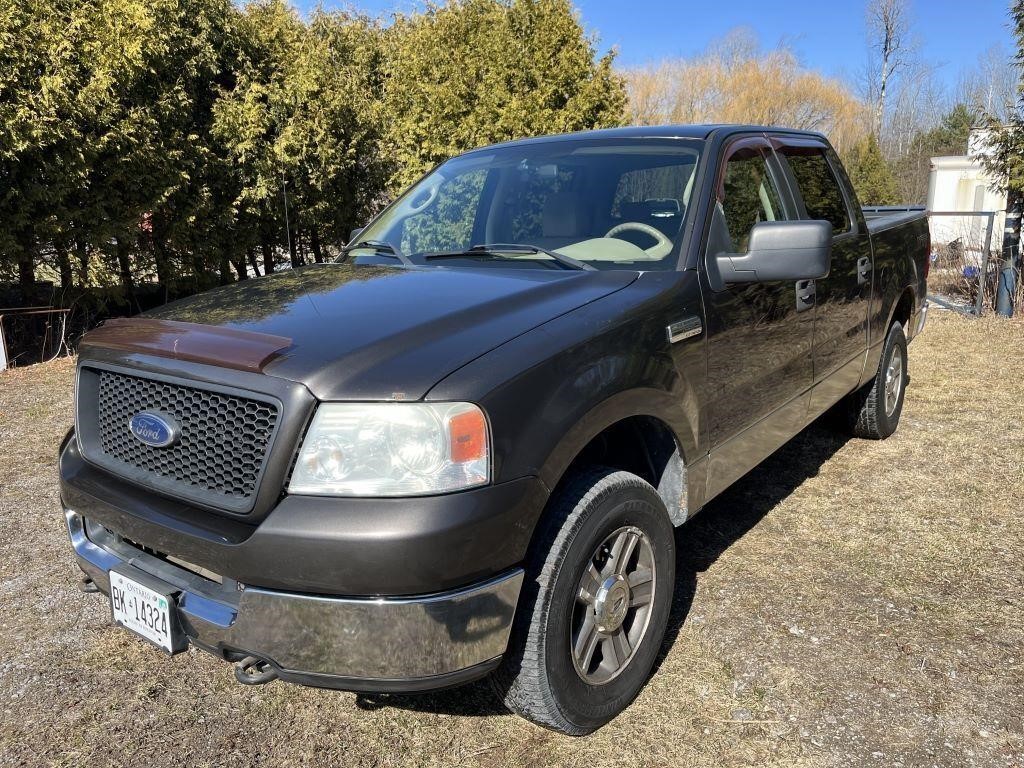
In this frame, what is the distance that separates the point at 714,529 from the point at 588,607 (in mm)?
1784

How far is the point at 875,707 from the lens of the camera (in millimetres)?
2531

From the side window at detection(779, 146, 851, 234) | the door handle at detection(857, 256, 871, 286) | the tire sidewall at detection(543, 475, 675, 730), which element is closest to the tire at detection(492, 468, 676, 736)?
the tire sidewall at detection(543, 475, 675, 730)

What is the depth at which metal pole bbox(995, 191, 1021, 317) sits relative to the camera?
32.2 feet

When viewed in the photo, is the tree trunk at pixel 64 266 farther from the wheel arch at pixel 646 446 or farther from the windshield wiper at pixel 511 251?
the wheel arch at pixel 646 446

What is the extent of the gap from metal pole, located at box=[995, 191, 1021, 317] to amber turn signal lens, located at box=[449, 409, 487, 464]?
1024cm

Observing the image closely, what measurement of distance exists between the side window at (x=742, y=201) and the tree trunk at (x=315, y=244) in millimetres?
8307

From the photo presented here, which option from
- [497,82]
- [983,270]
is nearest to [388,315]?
[497,82]

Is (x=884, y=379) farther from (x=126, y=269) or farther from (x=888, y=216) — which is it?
(x=126, y=269)

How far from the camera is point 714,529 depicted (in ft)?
12.8

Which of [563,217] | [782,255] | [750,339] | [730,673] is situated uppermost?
[563,217]

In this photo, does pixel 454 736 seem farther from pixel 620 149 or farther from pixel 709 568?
pixel 620 149

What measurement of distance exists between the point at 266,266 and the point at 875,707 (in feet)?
32.5

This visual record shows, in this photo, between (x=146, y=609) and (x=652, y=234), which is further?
(x=652, y=234)

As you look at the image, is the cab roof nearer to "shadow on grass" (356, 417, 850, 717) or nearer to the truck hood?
the truck hood
